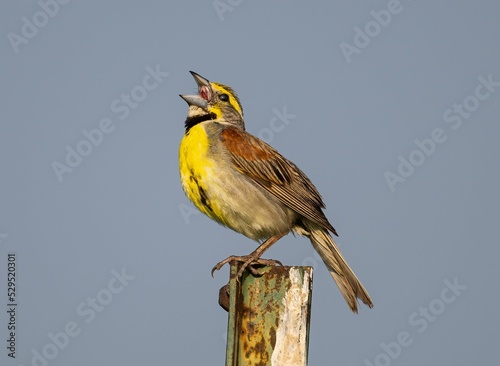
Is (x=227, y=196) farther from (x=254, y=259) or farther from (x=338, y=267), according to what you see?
(x=254, y=259)

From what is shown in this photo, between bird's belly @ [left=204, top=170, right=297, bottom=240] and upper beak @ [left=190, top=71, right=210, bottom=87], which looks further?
upper beak @ [left=190, top=71, right=210, bottom=87]

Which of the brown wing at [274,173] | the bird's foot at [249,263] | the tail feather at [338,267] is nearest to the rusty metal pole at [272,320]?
the bird's foot at [249,263]

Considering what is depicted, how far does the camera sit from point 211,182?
709 cm

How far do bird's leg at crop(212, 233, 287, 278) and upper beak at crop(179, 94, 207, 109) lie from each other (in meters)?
1.74

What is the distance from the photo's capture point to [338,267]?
729cm

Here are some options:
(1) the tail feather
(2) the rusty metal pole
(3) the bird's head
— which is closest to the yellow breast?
(3) the bird's head

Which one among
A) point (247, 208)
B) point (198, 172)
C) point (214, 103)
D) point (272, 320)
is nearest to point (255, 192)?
point (247, 208)

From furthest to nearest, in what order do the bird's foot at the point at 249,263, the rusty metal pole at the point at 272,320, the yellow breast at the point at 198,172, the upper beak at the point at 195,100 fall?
the upper beak at the point at 195,100 < the yellow breast at the point at 198,172 < the bird's foot at the point at 249,263 < the rusty metal pole at the point at 272,320

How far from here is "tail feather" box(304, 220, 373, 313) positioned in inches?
272

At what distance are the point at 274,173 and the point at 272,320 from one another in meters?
3.26

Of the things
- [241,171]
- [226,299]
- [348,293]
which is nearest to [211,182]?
[241,171]

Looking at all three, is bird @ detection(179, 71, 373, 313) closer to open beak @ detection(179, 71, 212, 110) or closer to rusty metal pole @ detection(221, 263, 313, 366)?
open beak @ detection(179, 71, 212, 110)

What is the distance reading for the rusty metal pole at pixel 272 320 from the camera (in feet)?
14.5

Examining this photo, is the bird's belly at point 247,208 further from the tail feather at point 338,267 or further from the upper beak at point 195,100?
the upper beak at point 195,100
